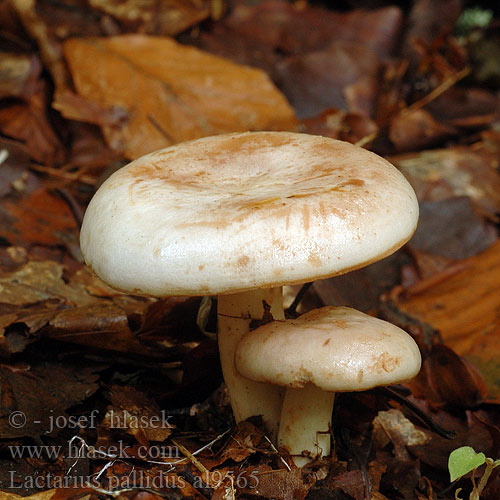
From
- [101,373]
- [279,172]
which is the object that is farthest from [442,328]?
[101,373]

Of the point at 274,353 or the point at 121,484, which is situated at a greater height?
the point at 274,353

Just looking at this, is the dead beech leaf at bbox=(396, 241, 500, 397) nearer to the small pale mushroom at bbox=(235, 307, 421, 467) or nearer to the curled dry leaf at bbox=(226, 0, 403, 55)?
the small pale mushroom at bbox=(235, 307, 421, 467)

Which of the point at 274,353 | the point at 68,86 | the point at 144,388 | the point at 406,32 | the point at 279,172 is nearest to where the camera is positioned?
the point at 274,353

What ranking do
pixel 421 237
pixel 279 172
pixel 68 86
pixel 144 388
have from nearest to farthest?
pixel 279 172 → pixel 144 388 → pixel 421 237 → pixel 68 86

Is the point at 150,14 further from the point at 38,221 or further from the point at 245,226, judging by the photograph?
the point at 245,226

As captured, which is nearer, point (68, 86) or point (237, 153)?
point (237, 153)

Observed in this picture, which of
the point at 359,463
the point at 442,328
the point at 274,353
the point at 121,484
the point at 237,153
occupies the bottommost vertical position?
the point at 442,328

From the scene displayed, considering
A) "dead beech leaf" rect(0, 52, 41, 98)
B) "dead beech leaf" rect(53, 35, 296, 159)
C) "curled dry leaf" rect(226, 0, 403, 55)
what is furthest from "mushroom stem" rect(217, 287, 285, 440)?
"curled dry leaf" rect(226, 0, 403, 55)

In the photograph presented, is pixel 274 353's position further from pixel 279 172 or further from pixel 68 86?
pixel 68 86
